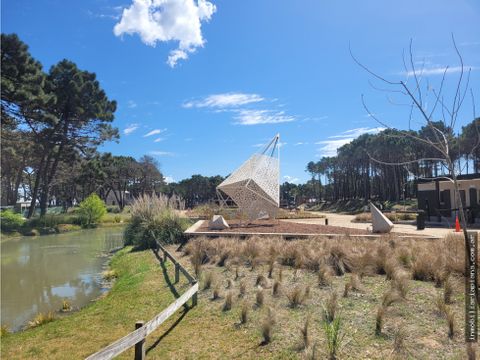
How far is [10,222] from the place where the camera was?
26.1 metres

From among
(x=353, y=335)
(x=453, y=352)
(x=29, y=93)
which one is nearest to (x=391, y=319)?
(x=353, y=335)

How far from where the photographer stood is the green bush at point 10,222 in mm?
25500

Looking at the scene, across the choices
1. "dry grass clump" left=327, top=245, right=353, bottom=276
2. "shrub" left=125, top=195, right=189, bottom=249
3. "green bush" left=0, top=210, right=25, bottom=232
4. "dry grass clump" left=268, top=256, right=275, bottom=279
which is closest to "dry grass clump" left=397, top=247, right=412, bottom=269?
"dry grass clump" left=327, top=245, right=353, bottom=276

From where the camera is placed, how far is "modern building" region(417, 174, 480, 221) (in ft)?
72.9

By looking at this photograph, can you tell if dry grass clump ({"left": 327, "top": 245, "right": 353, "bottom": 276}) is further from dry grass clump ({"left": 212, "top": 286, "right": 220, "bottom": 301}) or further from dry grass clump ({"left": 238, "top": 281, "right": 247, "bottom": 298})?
dry grass clump ({"left": 212, "top": 286, "right": 220, "bottom": 301})

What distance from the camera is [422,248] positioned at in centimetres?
873

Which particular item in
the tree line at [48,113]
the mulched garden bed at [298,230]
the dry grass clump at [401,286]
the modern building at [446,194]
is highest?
the tree line at [48,113]

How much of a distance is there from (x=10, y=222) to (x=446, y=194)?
29565 millimetres

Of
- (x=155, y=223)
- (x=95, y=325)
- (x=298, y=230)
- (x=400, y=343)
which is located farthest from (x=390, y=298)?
(x=155, y=223)

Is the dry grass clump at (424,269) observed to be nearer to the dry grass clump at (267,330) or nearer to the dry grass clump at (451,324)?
the dry grass clump at (451,324)

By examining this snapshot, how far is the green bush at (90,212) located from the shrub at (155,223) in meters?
16.0

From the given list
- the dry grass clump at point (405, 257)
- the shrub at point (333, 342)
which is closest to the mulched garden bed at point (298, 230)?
the dry grass clump at point (405, 257)

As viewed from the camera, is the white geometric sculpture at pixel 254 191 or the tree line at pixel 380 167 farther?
the tree line at pixel 380 167

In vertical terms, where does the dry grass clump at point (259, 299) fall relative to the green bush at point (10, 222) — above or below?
below
